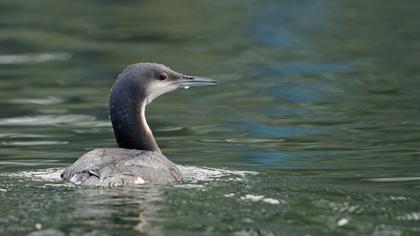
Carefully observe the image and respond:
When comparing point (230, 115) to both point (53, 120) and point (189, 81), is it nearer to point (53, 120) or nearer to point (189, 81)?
point (53, 120)

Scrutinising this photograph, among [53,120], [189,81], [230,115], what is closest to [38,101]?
[53,120]

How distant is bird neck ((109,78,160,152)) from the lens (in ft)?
40.7

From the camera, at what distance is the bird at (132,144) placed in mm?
11156

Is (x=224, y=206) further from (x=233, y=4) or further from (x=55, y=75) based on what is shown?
(x=233, y=4)

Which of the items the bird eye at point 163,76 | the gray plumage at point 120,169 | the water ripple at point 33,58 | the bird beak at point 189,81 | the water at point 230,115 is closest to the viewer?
the water at point 230,115

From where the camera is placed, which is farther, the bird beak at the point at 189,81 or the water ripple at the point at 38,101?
the water ripple at the point at 38,101

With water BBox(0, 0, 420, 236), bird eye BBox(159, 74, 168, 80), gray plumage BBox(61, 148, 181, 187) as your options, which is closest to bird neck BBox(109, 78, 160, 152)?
bird eye BBox(159, 74, 168, 80)

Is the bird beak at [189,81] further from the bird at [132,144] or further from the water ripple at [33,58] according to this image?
the water ripple at [33,58]

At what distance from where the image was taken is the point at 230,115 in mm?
17234

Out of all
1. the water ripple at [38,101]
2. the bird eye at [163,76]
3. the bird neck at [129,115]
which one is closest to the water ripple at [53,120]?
the water ripple at [38,101]

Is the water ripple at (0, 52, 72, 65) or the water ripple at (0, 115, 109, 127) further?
the water ripple at (0, 52, 72, 65)

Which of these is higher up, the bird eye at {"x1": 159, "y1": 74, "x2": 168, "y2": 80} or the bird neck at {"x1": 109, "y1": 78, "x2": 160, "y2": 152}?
the bird eye at {"x1": 159, "y1": 74, "x2": 168, "y2": 80}

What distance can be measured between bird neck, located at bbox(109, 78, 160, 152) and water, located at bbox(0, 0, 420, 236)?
1.83 feet

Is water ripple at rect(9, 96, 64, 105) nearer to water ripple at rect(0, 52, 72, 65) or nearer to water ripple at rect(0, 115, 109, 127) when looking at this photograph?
water ripple at rect(0, 115, 109, 127)
